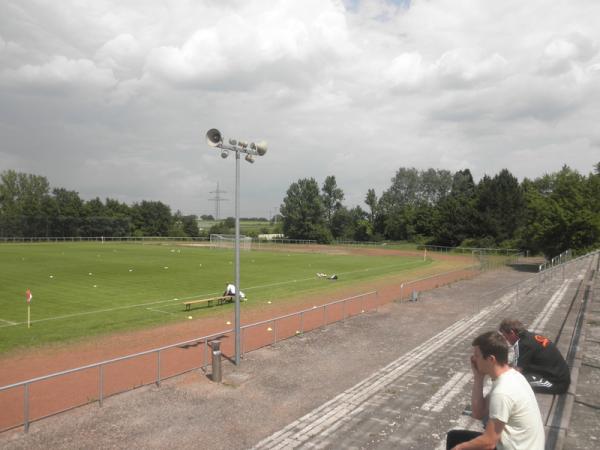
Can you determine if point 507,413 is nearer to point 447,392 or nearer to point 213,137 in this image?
point 447,392

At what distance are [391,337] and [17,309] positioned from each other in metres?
19.7

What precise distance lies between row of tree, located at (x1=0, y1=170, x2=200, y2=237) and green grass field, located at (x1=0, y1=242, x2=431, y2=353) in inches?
2188

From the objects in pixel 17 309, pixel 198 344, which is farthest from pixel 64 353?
pixel 17 309

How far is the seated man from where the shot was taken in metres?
7.52

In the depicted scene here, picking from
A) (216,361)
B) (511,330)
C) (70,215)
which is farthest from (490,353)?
(70,215)

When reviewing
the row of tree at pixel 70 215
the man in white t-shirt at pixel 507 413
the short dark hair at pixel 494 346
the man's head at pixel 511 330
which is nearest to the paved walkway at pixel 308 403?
the man's head at pixel 511 330

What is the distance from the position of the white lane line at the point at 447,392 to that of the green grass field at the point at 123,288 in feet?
46.2

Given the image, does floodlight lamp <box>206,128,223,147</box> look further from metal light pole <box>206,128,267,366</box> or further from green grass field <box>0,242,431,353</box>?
green grass field <box>0,242,431,353</box>

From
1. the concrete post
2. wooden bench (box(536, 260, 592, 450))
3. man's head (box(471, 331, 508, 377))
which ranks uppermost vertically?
man's head (box(471, 331, 508, 377))

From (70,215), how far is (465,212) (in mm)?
89856

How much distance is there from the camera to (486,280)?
121 feet

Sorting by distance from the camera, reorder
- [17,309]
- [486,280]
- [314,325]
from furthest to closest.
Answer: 1. [486,280]
2. [17,309]
3. [314,325]

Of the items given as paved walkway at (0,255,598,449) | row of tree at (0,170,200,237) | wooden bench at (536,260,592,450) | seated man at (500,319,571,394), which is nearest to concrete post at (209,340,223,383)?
paved walkway at (0,255,598,449)

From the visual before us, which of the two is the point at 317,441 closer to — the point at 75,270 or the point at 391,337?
the point at 391,337
